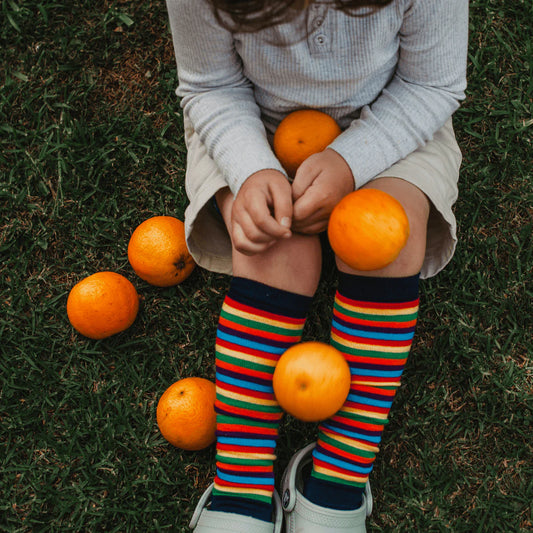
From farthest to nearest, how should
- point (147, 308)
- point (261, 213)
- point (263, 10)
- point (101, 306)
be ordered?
point (147, 308) → point (101, 306) → point (261, 213) → point (263, 10)

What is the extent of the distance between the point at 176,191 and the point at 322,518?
56.1 inches

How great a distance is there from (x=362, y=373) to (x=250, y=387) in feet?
1.21

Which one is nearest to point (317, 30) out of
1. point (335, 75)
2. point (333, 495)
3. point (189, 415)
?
point (335, 75)

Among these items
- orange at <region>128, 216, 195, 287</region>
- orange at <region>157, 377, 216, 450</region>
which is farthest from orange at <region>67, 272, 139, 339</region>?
orange at <region>157, 377, 216, 450</region>

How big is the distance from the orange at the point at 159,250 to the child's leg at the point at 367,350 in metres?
0.65

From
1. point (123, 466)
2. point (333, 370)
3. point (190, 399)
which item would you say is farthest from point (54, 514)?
point (333, 370)

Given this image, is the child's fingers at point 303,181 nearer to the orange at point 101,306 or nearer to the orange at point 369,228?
the orange at point 369,228

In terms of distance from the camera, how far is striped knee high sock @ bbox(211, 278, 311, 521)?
1910 mm

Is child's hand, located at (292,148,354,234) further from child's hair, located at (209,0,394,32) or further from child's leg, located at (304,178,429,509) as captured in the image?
child's hair, located at (209,0,394,32)

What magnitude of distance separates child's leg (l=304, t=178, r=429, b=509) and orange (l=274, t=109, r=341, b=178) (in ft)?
0.73

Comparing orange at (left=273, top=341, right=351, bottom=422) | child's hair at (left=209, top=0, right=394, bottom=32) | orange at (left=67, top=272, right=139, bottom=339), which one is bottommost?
orange at (left=67, top=272, right=139, bottom=339)

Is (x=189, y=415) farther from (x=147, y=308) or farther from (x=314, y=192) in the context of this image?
(x=314, y=192)

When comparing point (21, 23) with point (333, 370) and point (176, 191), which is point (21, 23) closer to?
point (176, 191)

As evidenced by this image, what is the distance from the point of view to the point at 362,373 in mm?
1950
